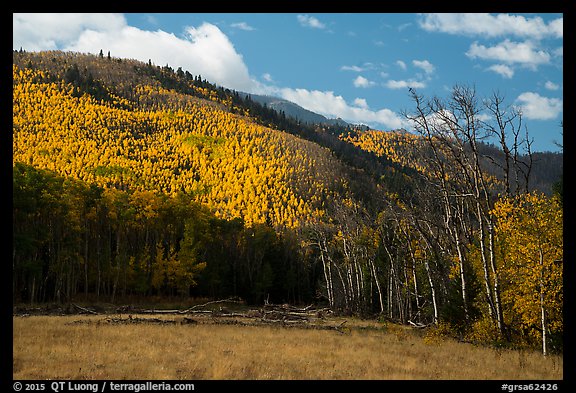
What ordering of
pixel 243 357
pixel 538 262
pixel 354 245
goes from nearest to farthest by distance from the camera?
pixel 243 357
pixel 538 262
pixel 354 245

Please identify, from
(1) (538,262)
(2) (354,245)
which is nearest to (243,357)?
(1) (538,262)

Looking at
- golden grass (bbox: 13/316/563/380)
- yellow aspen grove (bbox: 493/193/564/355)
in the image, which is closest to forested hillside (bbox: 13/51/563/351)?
yellow aspen grove (bbox: 493/193/564/355)

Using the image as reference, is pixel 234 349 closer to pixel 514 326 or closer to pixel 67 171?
pixel 514 326

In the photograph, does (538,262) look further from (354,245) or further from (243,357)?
(354,245)

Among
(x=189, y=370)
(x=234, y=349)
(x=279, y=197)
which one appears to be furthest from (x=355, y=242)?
(x=279, y=197)

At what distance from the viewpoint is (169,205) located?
6338cm

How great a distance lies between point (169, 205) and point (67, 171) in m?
112

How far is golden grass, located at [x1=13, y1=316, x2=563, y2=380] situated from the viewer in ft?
42.4

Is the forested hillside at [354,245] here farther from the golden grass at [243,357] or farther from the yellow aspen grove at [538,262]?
the golden grass at [243,357]

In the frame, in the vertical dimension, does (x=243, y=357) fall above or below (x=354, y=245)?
below

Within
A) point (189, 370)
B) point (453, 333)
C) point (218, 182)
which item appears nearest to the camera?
point (189, 370)

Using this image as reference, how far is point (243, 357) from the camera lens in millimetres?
15820

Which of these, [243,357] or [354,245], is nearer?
[243,357]
